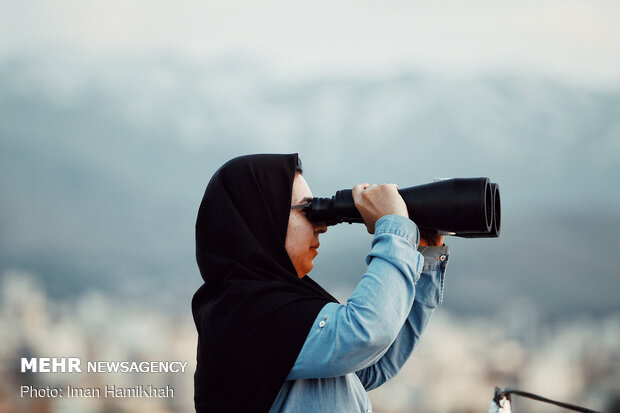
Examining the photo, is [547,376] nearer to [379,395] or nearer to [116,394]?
[379,395]

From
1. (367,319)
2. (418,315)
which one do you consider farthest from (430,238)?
(367,319)

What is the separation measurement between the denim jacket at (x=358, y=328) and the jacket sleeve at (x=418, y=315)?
15cm

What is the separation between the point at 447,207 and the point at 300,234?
24cm

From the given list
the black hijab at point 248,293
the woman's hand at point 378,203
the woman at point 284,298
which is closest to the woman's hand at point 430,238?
the woman at point 284,298

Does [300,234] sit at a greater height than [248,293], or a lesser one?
greater

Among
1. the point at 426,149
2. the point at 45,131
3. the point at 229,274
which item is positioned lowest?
the point at 229,274

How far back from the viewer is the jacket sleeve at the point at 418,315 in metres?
1.02

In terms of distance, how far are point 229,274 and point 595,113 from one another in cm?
223

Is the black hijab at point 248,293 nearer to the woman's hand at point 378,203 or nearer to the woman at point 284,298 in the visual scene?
the woman at point 284,298

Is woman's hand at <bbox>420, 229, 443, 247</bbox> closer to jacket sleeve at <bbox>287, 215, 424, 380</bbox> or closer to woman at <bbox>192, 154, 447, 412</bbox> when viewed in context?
woman at <bbox>192, 154, 447, 412</bbox>

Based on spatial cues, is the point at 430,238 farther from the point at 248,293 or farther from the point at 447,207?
the point at 248,293

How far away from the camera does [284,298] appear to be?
860 mm

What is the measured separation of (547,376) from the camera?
94.9 inches

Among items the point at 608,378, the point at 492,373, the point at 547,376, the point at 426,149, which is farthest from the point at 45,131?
the point at 608,378
